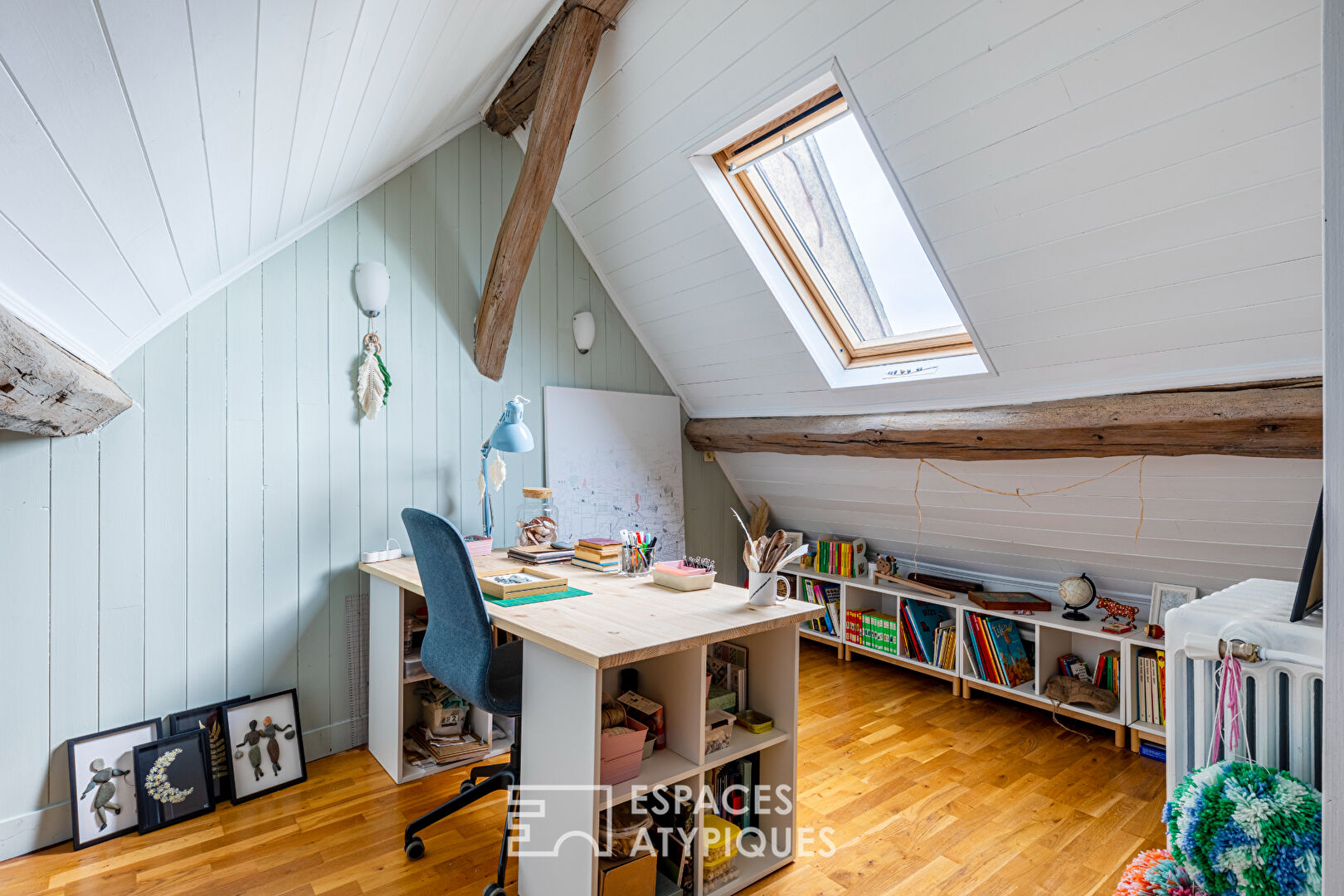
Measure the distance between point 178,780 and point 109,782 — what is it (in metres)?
0.18

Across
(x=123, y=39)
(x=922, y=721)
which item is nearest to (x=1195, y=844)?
(x=123, y=39)

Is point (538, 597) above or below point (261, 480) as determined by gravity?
below

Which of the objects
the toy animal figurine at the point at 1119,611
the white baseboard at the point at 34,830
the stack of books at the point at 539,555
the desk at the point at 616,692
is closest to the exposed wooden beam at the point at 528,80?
the stack of books at the point at 539,555

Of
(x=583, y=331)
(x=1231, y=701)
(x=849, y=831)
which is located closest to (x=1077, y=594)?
(x=849, y=831)

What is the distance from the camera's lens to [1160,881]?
3.74 feet

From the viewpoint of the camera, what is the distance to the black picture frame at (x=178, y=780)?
6.91ft

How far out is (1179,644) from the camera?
3.97ft

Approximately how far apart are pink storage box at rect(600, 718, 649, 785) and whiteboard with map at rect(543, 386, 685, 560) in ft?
5.68

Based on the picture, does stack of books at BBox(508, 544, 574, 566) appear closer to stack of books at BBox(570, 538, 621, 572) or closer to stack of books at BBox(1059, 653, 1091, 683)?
stack of books at BBox(570, 538, 621, 572)

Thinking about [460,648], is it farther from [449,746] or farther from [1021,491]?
[1021,491]

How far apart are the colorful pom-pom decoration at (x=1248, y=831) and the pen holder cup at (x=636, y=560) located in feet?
5.16

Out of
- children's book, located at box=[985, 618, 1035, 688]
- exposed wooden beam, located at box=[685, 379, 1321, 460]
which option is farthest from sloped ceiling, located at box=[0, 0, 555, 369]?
children's book, located at box=[985, 618, 1035, 688]

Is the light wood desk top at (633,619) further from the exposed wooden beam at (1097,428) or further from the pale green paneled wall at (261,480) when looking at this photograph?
the exposed wooden beam at (1097,428)

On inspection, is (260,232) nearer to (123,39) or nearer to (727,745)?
(123,39)
